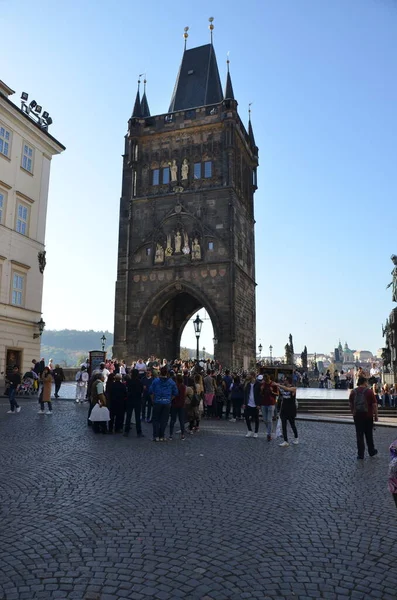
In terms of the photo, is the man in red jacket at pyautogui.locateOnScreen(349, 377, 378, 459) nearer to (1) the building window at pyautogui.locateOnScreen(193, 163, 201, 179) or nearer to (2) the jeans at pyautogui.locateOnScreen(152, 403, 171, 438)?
(2) the jeans at pyautogui.locateOnScreen(152, 403, 171, 438)

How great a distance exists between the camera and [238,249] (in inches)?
1437

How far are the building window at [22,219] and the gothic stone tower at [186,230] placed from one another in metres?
12.1

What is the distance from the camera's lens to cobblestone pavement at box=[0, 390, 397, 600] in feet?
11.3

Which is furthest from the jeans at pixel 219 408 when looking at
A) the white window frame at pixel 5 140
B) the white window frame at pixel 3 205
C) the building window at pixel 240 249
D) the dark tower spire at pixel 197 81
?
the dark tower spire at pixel 197 81

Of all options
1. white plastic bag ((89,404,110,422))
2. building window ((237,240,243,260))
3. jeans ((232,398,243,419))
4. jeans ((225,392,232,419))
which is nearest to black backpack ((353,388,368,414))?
white plastic bag ((89,404,110,422))

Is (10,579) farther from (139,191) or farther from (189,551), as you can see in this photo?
(139,191)

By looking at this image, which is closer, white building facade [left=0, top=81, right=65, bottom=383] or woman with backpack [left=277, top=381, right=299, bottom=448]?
woman with backpack [left=277, top=381, right=299, bottom=448]

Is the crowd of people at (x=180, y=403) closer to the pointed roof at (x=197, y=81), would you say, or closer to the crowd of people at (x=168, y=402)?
the crowd of people at (x=168, y=402)

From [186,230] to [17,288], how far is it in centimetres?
1518

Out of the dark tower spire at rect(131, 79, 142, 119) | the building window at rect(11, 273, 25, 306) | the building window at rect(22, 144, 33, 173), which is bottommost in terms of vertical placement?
the building window at rect(11, 273, 25, 306)

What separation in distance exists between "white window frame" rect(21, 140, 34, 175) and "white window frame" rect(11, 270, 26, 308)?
5.92m

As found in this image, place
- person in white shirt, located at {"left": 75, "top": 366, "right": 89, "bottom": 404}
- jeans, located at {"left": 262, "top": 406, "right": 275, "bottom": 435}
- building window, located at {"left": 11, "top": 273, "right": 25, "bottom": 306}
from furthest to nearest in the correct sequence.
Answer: building window, located at {"left": 11, "top": 273, "right": 25, "bottom": 306} < person in white shirt, located at {"left": 75, "top": 366, "right": 89, "bottom": 404} < jeans, located at {"left": 262, "top": 406, "right": 275, "bottom": 435}

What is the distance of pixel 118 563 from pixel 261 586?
1142 millimetres

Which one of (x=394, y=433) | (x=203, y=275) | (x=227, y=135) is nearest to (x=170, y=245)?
(x=203, y=275)
